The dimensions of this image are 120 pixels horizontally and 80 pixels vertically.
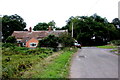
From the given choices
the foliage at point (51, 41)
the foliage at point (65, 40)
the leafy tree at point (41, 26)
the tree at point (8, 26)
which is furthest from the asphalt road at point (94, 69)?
the leafy tree at point (41, 26)

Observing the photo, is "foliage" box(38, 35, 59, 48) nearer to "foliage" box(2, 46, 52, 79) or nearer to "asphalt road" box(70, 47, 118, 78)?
"foliage" box(2, 46, 52, 79)

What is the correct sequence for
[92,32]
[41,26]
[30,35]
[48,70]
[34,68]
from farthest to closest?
[41,26], [92,32], [30,35], [34,68], [48,70]

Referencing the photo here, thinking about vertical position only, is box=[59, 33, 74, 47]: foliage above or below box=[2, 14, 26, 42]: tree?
below

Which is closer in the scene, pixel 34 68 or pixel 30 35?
pixel 34 68

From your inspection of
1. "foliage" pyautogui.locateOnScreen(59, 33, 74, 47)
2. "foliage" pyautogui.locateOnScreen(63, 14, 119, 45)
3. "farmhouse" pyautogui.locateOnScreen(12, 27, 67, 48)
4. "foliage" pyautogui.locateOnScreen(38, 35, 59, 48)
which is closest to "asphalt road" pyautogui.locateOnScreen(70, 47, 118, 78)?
"foliage" pyautogui.locateOnScreen(59, 33, 74, 47)

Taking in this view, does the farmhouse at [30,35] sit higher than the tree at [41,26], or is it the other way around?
the tree at [41,26]

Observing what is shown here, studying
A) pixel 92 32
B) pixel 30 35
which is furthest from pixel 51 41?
pixel 92 32

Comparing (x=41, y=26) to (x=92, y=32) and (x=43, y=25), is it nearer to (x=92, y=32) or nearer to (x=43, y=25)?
(x=43, y=25)

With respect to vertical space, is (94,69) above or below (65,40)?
below

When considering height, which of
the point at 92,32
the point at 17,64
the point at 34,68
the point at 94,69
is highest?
the point at 92,32

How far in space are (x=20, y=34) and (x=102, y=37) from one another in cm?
3014

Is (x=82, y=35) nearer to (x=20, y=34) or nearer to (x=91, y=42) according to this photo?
(x=91, y=42)

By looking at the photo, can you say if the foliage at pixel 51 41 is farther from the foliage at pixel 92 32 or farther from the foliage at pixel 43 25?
the foliage at pixel 43 25

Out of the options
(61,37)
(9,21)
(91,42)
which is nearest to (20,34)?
(9,21)
